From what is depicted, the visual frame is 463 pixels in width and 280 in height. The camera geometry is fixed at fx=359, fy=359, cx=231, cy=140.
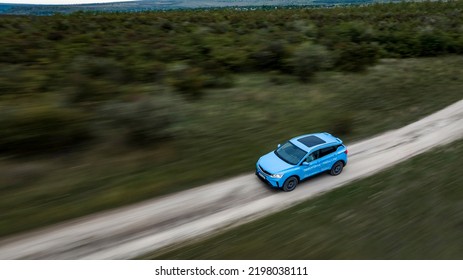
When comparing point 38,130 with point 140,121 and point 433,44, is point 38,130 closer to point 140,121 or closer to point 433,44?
point 140,121

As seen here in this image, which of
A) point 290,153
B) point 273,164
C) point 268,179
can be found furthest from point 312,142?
point 268,179

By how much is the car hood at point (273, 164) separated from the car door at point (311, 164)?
2.16ft

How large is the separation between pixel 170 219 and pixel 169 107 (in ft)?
22.6

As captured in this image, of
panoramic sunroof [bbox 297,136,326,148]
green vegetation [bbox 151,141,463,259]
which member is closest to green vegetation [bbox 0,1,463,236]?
panoramic sunroof [bbox 297,136,326,148]

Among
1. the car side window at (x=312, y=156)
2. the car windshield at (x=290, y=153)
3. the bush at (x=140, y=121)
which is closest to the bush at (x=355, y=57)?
the car windshield at (x=290, y=153)

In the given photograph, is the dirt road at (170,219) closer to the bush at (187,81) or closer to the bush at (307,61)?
the bush at (187,81)

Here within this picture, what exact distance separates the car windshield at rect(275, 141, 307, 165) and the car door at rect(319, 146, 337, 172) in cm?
74

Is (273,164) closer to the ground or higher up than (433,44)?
higher up

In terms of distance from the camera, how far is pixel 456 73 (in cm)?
3127

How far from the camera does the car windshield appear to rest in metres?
13.1

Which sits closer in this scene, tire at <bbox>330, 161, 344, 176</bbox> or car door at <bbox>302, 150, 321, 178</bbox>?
car door at <bbox>302, 150, 321, 178</bbox>

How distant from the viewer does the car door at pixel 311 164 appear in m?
13.0

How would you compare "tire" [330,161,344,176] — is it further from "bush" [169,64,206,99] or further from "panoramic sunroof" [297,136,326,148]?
"bush" [169,64,206,99]

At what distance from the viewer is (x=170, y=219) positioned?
11.5 meters
